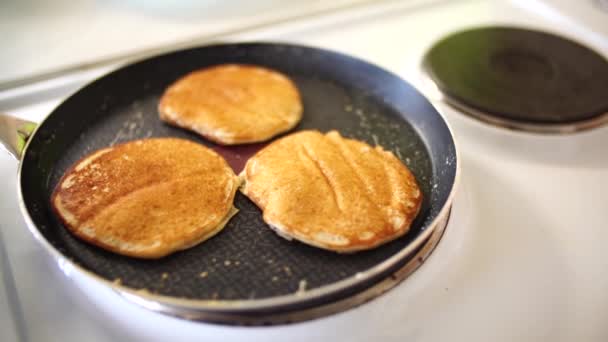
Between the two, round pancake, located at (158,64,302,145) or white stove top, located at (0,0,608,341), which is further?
round pancake, located at (158,64,302,145)

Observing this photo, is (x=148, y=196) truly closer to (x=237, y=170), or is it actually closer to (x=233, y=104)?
(x=237, y=170)

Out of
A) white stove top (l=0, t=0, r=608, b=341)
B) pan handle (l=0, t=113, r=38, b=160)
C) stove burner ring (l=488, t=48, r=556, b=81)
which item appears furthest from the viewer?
stove burner ring (l=488, t=48, r=556, b=81)

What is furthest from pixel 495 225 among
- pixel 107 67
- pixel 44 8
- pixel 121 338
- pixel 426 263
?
pixel 44 8

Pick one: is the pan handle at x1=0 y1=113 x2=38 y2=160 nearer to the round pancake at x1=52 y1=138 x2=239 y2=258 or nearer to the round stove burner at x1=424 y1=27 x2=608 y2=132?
the round pancake at x1=52 y1=138 x2=239 y2=258

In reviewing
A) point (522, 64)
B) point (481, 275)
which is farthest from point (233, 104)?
point (522, 64)

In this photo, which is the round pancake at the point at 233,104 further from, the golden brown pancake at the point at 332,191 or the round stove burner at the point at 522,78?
the round stove burner at the point at 522,78

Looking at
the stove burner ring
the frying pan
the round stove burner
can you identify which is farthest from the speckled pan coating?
the stove burner ring

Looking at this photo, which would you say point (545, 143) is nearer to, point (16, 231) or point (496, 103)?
point (496, 103)

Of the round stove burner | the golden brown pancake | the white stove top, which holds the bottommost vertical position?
the white stove top
